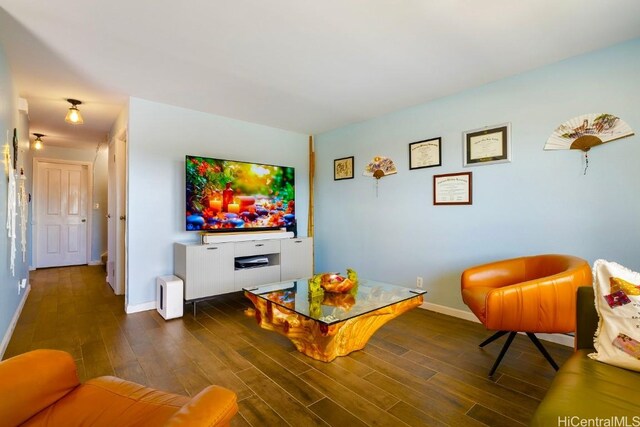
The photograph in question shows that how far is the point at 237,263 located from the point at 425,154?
241cm

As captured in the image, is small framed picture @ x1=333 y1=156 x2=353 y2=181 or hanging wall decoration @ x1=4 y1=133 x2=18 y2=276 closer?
hanging wall decoration @ x1=4 y1=133 x2=18 y2=276

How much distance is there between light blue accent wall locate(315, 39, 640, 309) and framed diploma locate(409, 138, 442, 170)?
57mm

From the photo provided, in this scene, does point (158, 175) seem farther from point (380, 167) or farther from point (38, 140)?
point (38, 140)

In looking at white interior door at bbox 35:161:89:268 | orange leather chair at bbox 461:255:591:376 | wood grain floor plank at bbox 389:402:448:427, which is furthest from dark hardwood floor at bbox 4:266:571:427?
white interior door at bbox 35:161:89:268

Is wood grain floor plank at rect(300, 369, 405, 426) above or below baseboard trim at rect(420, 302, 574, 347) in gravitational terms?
below

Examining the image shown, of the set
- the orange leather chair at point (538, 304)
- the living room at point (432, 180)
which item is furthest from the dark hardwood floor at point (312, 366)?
the living room at point (432, 180)

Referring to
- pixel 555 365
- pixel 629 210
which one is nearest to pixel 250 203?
pixel 555 365

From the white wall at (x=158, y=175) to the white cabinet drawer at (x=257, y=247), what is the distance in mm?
597

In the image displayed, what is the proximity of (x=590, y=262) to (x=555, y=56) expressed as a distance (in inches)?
63.4

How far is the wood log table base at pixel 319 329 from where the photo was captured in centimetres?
214

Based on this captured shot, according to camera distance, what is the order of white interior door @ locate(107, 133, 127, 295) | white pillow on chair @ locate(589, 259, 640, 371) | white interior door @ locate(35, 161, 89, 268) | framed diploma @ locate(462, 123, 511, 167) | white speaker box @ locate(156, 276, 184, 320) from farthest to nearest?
white interior door @ locate(35, 161, 89, 268)
white interior door @ locate(107, 133, 127, 295)
white speaker box @ locate(156, 276, 184, 320)
framed diploma @ locate(462, 123, 511, 167)
white pillow on chair @ locate(589, 259, 640, 371)

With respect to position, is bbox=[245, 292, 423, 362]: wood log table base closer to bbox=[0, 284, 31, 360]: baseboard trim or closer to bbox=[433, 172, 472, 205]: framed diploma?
bbox=[433, 172, 472, 205]: framed diploma

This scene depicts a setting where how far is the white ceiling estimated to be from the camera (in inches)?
72.6

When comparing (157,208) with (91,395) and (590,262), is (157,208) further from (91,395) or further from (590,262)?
(590,262)
